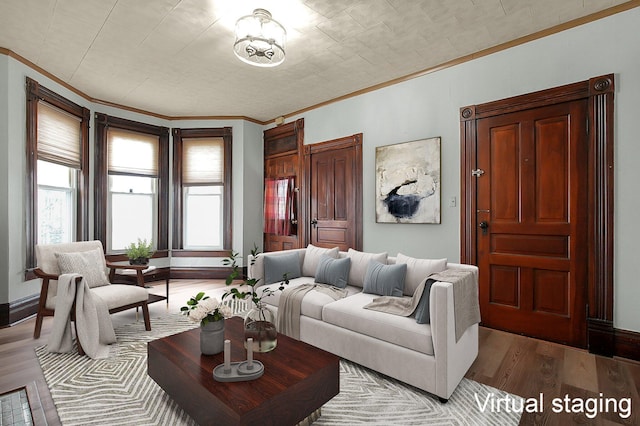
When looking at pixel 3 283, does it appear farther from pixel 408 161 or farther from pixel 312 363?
pixel 408 161

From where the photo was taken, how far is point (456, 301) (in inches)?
85.6

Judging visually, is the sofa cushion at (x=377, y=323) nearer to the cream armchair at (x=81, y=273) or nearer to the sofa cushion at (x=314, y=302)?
the sofa cushion at (x=314, y=302)

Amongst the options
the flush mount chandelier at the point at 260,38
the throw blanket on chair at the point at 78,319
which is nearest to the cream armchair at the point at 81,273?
the throw blanket on chair at the point at 78,319

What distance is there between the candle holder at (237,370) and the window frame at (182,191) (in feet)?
14.0

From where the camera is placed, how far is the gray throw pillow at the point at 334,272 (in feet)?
10.8

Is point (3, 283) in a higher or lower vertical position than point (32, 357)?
higher

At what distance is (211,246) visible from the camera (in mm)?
5922

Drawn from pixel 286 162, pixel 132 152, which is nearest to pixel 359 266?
pixel 286 162

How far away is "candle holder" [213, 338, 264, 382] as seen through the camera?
1.65 meters

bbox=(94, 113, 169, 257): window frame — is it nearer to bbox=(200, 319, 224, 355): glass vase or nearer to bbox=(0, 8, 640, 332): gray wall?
bbox=(0, 8, 640, 332): gray wall

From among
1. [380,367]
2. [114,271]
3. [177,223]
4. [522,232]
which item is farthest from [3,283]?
[522,232]

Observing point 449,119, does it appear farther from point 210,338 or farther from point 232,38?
point 210,338

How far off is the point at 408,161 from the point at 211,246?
3.82 m

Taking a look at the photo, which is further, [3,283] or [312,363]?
[3,283]
